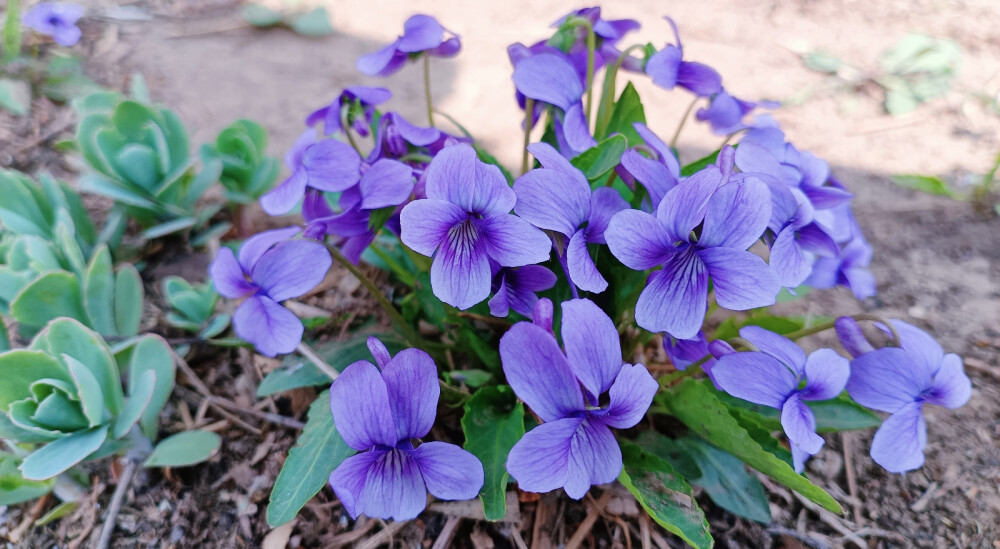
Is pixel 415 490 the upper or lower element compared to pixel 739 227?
lower

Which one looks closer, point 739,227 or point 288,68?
point 739,227

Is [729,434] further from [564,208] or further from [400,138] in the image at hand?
[400,138]

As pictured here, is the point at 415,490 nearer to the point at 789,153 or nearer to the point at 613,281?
the point at 613,281

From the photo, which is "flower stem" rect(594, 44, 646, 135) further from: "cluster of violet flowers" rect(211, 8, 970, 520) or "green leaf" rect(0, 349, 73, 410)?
"green leaf" rect(0, 349, 73, 410)

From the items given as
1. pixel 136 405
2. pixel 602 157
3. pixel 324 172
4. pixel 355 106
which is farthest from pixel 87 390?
pixel 602 157

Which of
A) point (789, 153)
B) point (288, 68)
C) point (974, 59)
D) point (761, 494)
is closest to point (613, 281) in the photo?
point (789, 153)
